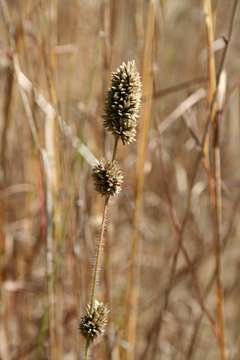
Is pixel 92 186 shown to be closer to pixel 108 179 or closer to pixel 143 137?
pixel 143 137

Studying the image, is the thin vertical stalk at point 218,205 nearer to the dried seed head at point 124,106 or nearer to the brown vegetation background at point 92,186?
the brown vegetation background at point 92,186

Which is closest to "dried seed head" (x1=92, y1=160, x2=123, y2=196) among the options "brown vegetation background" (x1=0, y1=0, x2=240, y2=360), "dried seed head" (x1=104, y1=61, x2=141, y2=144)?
"dried seed head" (x1=104, y1=61, x2=141, y2=144)

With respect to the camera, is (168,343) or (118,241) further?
(118,241)

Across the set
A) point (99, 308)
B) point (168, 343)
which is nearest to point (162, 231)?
point (168, 343)

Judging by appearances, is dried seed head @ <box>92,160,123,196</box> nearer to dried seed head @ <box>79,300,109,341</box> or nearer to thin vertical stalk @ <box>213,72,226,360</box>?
dried seed head @ <box>79,300,109,341</box>

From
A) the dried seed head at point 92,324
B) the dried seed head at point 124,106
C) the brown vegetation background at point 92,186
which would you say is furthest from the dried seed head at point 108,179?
the brown vegetation background at point 92,186

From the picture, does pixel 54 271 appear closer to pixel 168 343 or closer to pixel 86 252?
pixel 86 252
